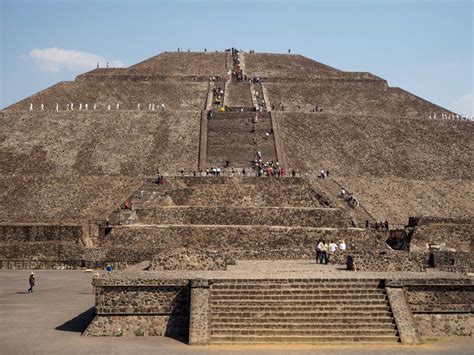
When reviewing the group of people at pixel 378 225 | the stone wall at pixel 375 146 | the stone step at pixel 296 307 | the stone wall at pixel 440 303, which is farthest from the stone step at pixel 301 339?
the stone wall at pixel 375 146

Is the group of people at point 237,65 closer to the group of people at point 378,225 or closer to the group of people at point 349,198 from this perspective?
the group of people at point 349,198

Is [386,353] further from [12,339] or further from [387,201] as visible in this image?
[387,201]

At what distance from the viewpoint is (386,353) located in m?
12.2

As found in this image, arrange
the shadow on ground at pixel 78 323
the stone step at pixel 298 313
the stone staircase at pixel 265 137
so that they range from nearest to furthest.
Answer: the stone step at pixel 298 313 < the shadow on ground at pixel 78 323 < the stone staircase at pixel 265 137

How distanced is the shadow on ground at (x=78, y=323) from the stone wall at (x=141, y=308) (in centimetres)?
54

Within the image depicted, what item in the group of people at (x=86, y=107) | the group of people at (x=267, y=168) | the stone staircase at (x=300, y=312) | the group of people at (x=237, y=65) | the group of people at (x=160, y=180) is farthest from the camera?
the group of people at (x=237, y=65)

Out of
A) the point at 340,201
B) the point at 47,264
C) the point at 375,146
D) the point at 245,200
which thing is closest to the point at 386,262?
the point at 47,264

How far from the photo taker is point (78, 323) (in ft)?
47.6

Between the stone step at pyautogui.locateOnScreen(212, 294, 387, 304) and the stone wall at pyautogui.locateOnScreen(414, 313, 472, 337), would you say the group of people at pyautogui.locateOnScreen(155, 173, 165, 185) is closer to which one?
the stone step at pyautogui.locateOnScreen(212, 294, 387, 304)

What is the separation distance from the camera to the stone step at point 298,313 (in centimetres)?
1348

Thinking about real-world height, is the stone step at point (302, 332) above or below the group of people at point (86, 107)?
below

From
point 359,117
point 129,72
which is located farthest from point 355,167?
point 129,72

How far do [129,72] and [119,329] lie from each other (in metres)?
43.3

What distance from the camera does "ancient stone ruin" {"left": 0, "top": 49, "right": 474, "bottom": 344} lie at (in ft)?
45.1
